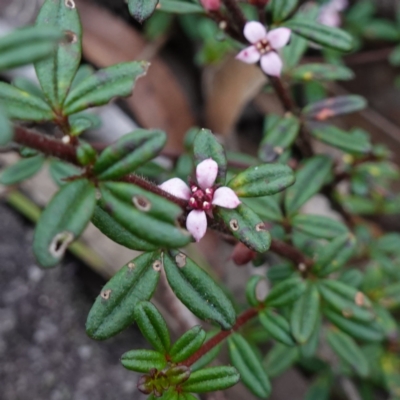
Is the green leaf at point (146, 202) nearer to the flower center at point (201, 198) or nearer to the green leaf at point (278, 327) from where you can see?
the flower center at point (201, 198)

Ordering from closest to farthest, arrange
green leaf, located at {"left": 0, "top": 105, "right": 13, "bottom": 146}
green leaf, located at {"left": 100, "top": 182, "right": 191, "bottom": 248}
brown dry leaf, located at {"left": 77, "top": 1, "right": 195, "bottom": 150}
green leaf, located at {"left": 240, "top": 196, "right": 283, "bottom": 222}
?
green leaf, located at {"left": 0, "top": 105, "right": 13, "bottom": 146} < green leaf, located at {"left": 100, "top": 182, "right": 191, "bottom": 248} < green leaf, located at {"left": 240, "top": 196, "right": 283, "bottom": 222} < brown dry leaf, located at {"left": 77, "top": 1, "right": 195, "bottom": 150}

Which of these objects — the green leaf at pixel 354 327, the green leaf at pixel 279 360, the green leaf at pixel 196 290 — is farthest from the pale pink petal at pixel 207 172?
the green leaf at pixel 279 360

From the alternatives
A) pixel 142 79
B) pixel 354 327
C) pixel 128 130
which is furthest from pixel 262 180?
pixel 142 79

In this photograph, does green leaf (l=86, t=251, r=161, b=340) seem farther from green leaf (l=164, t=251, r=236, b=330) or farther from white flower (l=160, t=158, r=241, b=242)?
white flower (l=160, t=158, r=241, b=242)

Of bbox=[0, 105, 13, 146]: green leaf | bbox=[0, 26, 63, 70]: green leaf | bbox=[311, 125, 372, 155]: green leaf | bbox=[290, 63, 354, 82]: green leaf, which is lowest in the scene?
bbox=[311, 125, 372, 155]: green leaf

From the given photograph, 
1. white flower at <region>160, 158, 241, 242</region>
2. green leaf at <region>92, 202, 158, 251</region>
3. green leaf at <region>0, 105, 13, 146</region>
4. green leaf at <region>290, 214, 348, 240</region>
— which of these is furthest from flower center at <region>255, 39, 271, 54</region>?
green leaf at <region>0, 105, 13, 146</region>

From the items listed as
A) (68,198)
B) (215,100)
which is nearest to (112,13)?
(215,100)
